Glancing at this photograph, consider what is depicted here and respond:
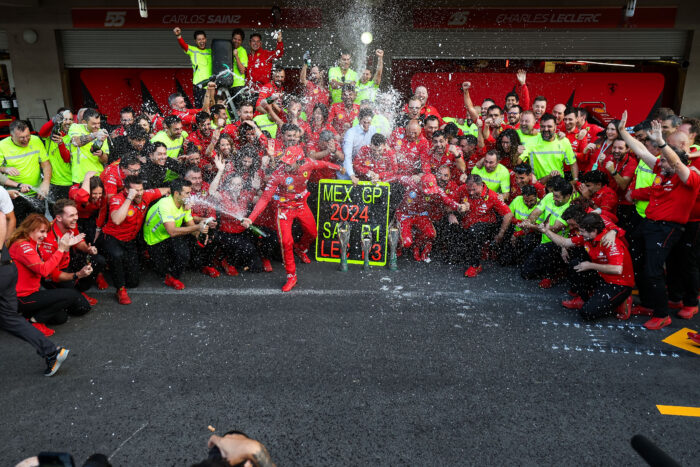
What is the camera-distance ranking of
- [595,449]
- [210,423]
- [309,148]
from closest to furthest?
1. [595,449]
2. [210,423]
3. [309,148]

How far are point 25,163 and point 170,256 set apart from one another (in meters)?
2.25

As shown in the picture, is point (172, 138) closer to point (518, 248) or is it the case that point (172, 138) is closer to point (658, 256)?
point (518, 248)

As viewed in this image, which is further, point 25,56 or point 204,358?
point 25,56

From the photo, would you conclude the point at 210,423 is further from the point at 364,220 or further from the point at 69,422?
the point at 364,220

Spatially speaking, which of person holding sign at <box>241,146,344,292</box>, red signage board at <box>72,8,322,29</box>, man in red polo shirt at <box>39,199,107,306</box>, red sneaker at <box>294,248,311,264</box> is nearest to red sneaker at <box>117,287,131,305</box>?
man in red polo shirt at <box>39,199,107,306</box>

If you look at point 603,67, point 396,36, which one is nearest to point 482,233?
point 396,36

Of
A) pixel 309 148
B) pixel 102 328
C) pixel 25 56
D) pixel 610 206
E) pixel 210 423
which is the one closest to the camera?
pixel 210 423

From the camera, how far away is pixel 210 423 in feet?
11.6

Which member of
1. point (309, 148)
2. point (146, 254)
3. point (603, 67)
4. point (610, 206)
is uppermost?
point (603, 67)

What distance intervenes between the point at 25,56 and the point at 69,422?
12029 mm

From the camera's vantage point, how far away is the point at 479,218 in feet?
22.0

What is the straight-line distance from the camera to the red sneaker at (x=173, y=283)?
19.4 feet

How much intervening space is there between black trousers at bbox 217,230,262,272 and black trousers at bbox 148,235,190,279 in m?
0.50

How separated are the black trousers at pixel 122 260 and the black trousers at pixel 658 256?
18.0 feet
